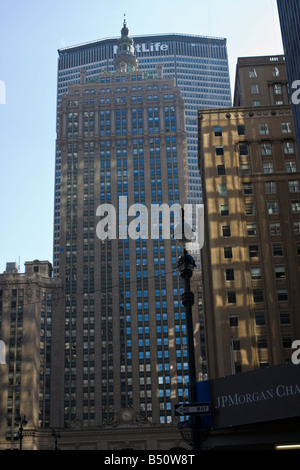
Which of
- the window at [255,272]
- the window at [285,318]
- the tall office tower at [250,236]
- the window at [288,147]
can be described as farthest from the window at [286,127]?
the window at [285,318]

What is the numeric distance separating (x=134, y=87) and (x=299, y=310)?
384 ft

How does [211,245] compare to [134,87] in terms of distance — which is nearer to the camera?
[211,245]

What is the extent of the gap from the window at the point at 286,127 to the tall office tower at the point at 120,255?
7136 cm

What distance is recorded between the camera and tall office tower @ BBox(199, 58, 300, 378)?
219ft

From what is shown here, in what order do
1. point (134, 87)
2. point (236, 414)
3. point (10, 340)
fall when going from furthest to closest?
point (134, 87) → point (10, 340) → point (236, 414)

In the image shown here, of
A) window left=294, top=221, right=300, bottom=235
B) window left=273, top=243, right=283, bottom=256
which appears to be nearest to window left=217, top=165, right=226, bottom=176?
window left=294, top=221, right=300, bottom=235

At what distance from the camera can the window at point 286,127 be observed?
A: 7619 centimetres

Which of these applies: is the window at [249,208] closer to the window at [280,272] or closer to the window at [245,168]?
the window at [245,168]

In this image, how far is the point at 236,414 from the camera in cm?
2222

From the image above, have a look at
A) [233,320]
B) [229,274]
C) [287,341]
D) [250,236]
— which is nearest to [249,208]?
[250,236]

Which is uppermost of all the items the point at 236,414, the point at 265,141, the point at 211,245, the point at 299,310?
the point at 265,141

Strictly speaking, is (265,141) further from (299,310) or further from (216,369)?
(216,369)

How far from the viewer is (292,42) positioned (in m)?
61.9
